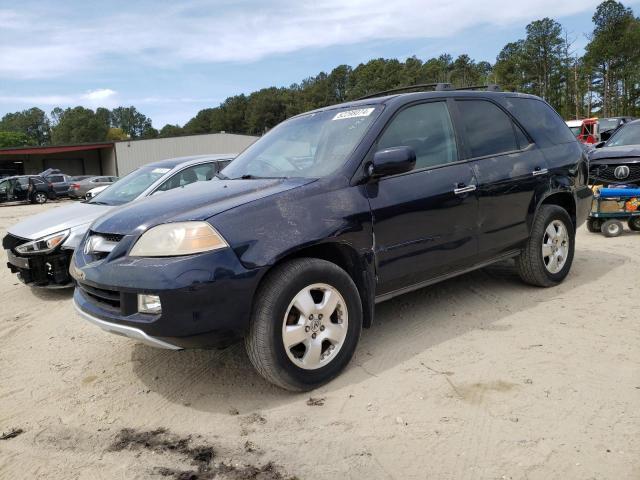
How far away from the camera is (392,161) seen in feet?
11.2

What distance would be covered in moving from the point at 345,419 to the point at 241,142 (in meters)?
49.4

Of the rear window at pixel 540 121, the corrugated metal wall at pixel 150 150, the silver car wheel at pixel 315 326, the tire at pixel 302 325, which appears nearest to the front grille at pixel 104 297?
the tire at pixel 302 325

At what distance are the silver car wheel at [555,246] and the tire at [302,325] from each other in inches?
97.8

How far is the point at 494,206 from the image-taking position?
432 centimetres

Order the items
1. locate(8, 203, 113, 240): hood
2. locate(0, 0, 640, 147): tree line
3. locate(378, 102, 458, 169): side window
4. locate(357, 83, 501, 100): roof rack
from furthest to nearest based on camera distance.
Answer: locate(0, 0, 640, 147): tree line < locate(8, 203, 113, 240): hood < locate(357, 83, 501, 100): roof rack < locate(378, 102, 458, 169): side window

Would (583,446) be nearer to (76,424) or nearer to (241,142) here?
(76,424)

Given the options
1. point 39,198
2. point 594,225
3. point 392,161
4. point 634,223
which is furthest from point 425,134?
point 39,198

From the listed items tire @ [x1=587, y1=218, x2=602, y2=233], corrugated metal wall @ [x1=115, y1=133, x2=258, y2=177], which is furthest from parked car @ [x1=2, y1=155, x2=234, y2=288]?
corrugated metal wall @ [x1=115, y1=133, x2=258, y2=177]

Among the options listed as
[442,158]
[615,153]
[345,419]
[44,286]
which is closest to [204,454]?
[345,419]

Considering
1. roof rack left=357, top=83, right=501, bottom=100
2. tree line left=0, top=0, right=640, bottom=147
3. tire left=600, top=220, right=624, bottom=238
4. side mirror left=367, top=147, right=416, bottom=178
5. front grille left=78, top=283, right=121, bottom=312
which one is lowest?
tire left=600, top=220, right=624, bottom=238

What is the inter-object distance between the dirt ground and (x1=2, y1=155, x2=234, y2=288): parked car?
44.6 inches

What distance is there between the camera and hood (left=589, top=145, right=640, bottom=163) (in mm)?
8535

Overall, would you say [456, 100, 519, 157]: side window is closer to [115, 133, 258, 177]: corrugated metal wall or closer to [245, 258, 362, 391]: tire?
[245, 258, 362, 391]: tire

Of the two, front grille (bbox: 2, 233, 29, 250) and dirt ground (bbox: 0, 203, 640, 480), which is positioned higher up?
front grille (bbox: 2, 233, 29, 250)
